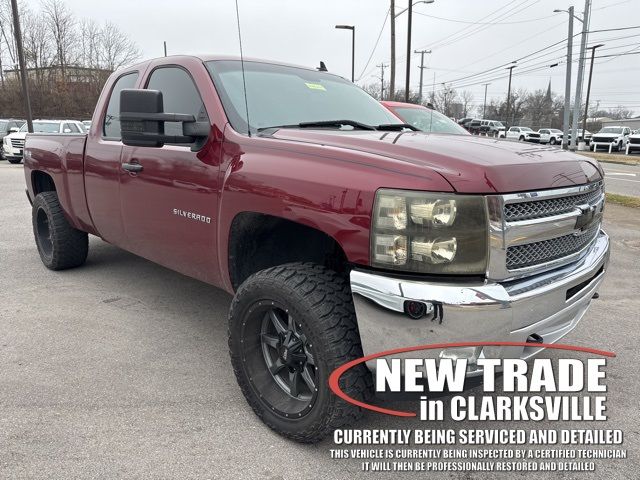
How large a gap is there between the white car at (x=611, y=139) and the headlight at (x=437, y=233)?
Answer: 37.5 m

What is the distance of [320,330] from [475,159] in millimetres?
973

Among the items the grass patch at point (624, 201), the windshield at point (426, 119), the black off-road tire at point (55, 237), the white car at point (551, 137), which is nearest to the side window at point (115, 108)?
the black off-road tire at point (55, 237)

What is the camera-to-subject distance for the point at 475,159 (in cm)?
218

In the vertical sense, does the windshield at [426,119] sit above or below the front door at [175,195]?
above

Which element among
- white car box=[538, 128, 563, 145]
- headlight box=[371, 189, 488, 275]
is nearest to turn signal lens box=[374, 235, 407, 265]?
headlight box=[371, 189, 488, 275]

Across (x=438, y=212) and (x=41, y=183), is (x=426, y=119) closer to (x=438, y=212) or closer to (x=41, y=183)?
(x=41, y=183)

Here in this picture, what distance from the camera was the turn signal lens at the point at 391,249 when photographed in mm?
2062

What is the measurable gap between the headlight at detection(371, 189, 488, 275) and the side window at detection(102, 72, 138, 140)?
2703 millimetres

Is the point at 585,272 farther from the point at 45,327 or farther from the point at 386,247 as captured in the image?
the point at 45,327

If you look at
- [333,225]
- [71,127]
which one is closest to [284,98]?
[333,225]

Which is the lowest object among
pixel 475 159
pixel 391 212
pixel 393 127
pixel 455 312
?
pixel 455 312

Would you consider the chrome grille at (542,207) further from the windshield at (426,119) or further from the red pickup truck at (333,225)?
the windshield at (426,119)

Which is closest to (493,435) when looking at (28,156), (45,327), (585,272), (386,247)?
(585,272)

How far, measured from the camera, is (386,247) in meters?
2.08
